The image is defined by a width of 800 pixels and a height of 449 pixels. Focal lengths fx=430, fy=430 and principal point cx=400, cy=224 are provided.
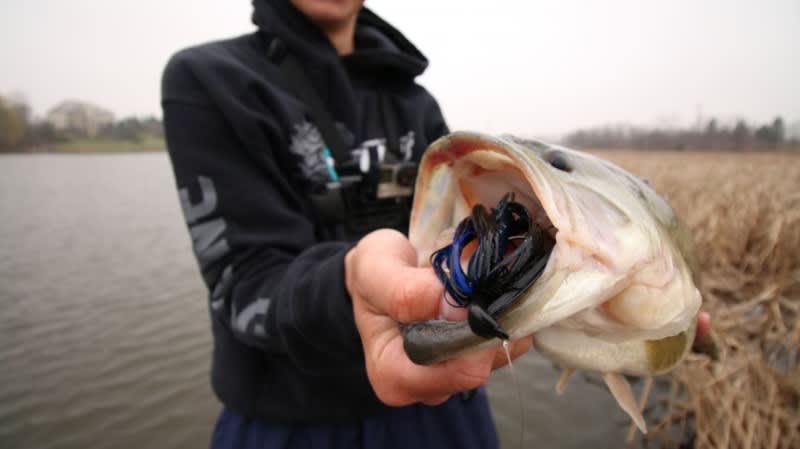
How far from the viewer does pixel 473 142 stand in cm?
92

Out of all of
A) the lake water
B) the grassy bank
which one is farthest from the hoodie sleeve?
the grassy bank

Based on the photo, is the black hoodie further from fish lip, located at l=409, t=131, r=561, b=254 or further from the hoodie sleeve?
fish lip, located at l=409, t=131, r=561, b=254

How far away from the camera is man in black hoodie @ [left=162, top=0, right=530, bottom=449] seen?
1.18 meters

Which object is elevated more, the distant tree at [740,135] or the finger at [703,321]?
the finger at [703,321]

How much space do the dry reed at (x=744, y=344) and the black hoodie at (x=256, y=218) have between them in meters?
2.62

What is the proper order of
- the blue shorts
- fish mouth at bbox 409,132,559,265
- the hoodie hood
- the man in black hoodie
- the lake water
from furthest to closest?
the lake water
the hoodie hood
the blue shorts
the man in black hoodie
fish mouth at bbox 409,132,559,265

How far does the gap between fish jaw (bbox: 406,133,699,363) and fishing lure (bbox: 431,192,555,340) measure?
0.02 meters

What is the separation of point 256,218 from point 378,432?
99cm

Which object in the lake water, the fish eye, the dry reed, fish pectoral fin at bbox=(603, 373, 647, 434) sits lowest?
the lake water

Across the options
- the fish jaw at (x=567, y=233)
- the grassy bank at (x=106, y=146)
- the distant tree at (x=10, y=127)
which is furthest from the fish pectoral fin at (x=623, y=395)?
the distant tree at (x=10, y=127)

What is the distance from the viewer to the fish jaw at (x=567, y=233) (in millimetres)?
764

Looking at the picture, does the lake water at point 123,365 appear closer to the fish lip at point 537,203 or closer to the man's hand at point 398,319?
the man's hand at point 398,319

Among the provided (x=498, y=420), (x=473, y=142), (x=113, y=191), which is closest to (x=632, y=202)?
(x=473, y=142)

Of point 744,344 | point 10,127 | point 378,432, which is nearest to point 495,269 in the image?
point 378,432
